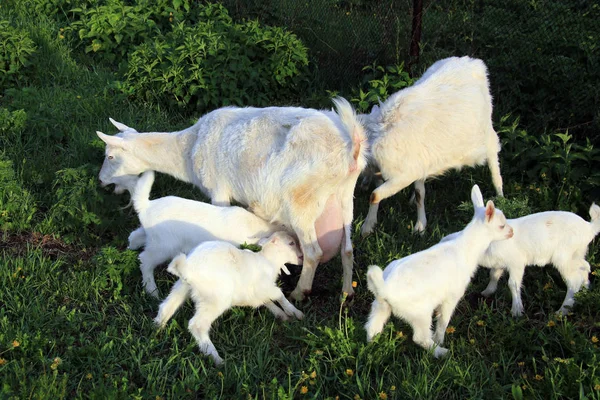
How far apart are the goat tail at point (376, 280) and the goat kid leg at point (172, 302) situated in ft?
3.88

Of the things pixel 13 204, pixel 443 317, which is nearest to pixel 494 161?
pixel 443 317

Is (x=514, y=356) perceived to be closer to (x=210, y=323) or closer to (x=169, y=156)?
(x=210, y=323)

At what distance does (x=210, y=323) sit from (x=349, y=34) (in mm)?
4777

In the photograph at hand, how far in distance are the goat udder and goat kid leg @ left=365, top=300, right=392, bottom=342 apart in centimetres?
100

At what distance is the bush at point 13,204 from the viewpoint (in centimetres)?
553

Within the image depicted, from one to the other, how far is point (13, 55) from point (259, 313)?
5199 mm

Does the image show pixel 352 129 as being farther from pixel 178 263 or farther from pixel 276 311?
pixel 178 263

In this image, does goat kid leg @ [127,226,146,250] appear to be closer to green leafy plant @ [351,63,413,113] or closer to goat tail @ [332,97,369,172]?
goat tail @ [332,97,369,172]

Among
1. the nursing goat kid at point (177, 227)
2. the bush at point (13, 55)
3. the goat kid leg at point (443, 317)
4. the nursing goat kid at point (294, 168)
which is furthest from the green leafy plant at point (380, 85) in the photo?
the bush at point (13, 55)

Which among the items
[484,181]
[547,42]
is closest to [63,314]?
[484,181]

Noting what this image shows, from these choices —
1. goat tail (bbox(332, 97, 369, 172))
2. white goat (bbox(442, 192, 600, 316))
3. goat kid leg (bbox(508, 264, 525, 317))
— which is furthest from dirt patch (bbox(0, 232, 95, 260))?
goat kid leg (bbox(508, 264, 525, 317))

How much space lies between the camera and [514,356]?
408 centimetres

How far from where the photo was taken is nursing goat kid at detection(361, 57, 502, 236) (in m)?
5.26

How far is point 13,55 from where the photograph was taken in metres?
7.95
